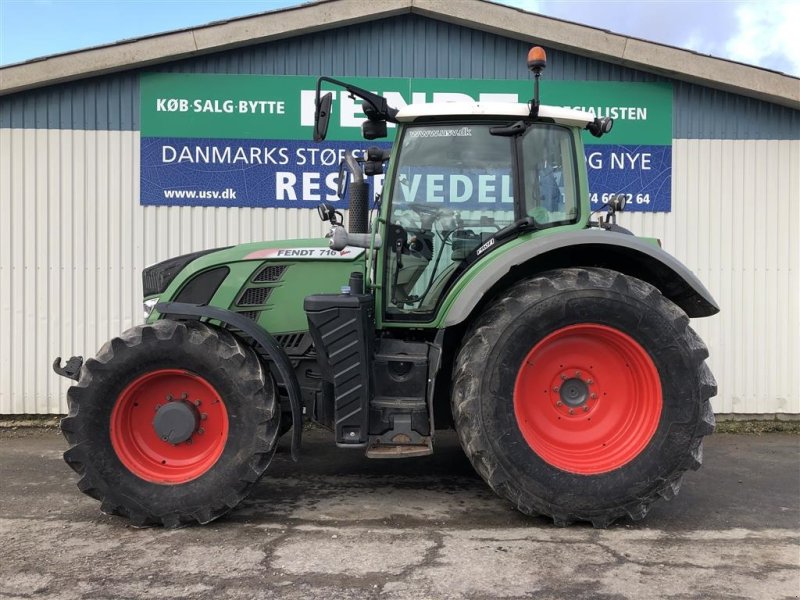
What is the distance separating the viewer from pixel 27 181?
20.0 ft

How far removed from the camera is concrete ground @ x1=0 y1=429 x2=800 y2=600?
Result: 2891 mm

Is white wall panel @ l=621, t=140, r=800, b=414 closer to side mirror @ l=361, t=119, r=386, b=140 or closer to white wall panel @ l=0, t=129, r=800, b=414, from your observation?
white wall panel @ l=0, t=129, r=800, b=414

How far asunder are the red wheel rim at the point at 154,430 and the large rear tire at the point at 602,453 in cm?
142

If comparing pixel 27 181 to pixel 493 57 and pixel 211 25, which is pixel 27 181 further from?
pixel 493 57

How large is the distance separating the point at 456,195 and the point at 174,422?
82.9 inches

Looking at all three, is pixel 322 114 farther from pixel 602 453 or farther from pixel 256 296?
pixel 602 453

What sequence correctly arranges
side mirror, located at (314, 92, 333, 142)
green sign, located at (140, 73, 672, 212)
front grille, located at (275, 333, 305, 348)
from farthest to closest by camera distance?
green sign, located at (140, 73, 672, 212) → front grille, located at (275, 333, 305, 348) → side mirror, located at (314, 92, 333, 142)

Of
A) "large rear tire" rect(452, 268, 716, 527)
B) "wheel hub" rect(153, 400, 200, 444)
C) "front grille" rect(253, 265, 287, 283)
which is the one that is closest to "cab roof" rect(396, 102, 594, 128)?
"large rear tire" rect(452, 268, 716, 527)

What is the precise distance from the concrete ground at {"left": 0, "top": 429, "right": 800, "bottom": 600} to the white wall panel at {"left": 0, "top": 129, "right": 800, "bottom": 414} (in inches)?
72.3

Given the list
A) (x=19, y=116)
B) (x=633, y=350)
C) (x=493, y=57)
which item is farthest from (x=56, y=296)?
(x=633, y=350)

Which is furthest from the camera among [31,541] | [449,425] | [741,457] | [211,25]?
[211,25]

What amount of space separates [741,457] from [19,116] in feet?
23.5

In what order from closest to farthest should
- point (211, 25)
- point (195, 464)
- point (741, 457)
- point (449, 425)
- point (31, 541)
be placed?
point (31, 541)
point (195, 464)
point (449, 425)
point (741, 457)
point (211, 25)

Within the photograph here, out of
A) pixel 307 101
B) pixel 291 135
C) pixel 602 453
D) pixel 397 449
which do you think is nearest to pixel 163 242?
pixel 291 135
